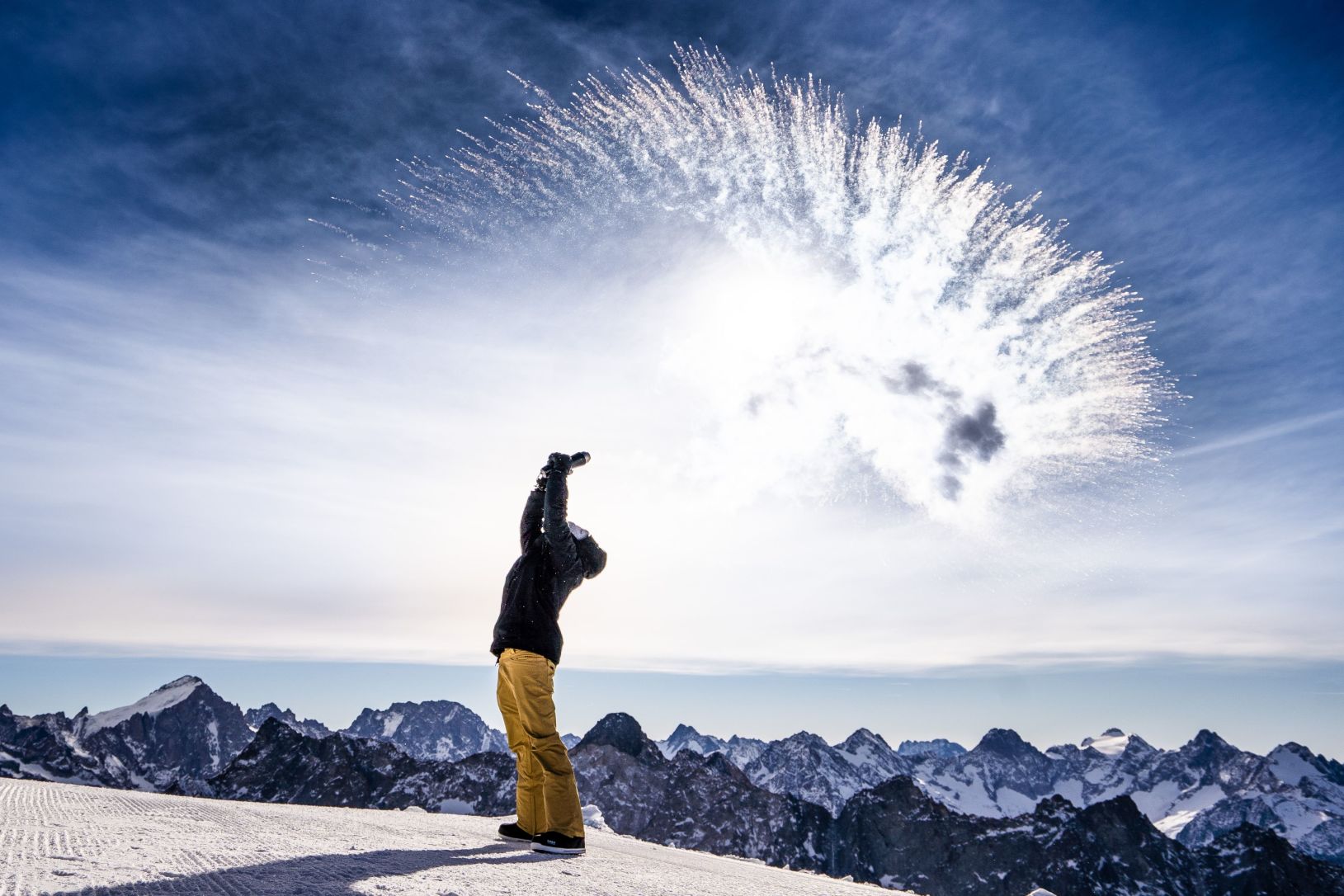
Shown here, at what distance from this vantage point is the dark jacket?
595cm

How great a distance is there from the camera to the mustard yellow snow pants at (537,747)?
5422 mm

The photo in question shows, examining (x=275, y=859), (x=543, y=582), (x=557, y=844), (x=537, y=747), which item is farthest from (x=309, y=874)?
(x=543, y=582)

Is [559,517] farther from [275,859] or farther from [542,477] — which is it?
[275,859]

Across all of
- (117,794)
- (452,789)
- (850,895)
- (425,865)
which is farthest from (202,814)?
(452,789)

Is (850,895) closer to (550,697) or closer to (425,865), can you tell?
(550,697)

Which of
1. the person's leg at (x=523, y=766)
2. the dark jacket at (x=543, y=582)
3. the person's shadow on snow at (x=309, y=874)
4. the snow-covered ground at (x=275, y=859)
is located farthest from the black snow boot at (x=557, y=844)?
the dark jacket at (x=543, y=582)

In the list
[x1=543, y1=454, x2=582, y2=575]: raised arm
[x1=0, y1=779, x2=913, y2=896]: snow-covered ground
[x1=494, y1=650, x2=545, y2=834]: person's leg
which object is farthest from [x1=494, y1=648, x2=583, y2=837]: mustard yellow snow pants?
[x1=543, y1=454, x2=582, y2=575]: raised arm

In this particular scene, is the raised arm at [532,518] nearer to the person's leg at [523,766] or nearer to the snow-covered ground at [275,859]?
the person's leg at [523,766]

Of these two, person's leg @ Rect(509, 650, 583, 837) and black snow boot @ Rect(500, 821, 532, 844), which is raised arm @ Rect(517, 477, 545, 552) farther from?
black snow boot @ Rect(500, 821, 532, 844)

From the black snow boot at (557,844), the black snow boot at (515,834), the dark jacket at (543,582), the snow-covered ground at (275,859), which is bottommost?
the black snow boot at (515,834)

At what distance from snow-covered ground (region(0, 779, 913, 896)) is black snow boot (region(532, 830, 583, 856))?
0.47 feet

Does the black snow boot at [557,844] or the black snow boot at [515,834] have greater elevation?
the black snow boot at [557,844]

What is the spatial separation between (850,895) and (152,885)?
4.55 meters

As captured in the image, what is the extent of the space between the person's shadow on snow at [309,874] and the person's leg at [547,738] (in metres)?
0.82
